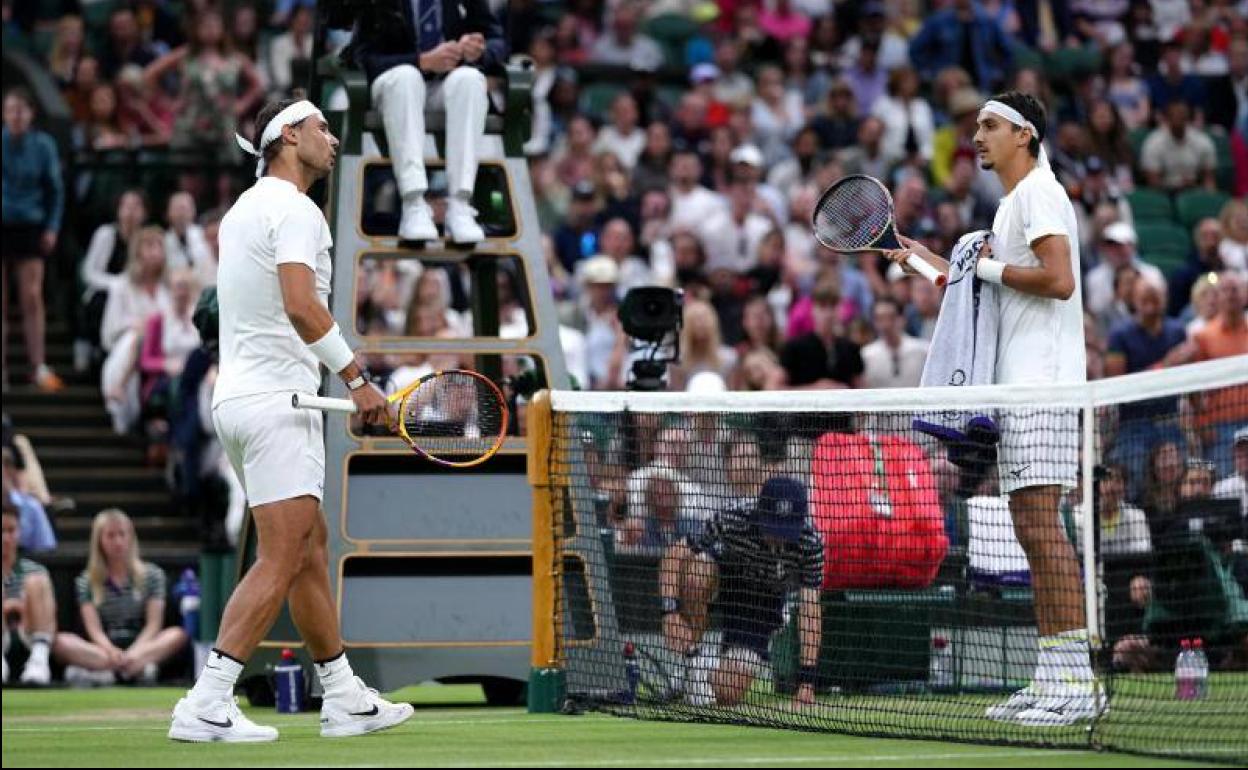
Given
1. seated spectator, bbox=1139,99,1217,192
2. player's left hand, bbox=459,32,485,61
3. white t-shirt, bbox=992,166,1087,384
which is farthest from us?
seated spectator, bbox=1139,99,1217,192

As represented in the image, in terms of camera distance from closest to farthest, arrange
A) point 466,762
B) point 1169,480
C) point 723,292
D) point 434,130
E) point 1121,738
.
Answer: point 466,762
point 1121,738
point 1169,480
point 434,130
point 723,292

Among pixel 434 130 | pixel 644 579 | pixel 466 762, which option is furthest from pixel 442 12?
pixel 466 762

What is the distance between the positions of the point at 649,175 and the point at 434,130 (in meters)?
8.93

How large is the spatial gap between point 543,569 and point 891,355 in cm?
787

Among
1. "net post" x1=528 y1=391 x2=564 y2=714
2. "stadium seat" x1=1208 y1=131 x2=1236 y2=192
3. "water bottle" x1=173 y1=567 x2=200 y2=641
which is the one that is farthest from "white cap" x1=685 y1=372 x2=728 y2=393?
"stadium seat" x1=1208 y1=131 x2=1236 y2=192

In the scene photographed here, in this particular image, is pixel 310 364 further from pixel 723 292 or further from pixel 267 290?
pixel 723 292

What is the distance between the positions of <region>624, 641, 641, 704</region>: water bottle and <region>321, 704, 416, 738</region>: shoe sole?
1.33 m

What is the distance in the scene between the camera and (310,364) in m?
9.55

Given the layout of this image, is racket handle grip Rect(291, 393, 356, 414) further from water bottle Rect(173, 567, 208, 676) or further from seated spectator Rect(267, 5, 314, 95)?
seated spectator Rect(267, 5, 314, 95)

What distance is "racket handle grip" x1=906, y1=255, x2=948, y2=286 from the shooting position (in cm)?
1002

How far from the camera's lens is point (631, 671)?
36.0ft

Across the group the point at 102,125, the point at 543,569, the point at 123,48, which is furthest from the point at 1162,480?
the point at 123,48

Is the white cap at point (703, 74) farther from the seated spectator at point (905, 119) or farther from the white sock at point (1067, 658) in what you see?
the white sock at point (1067, 658)

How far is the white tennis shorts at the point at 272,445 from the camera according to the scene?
9.32 m
